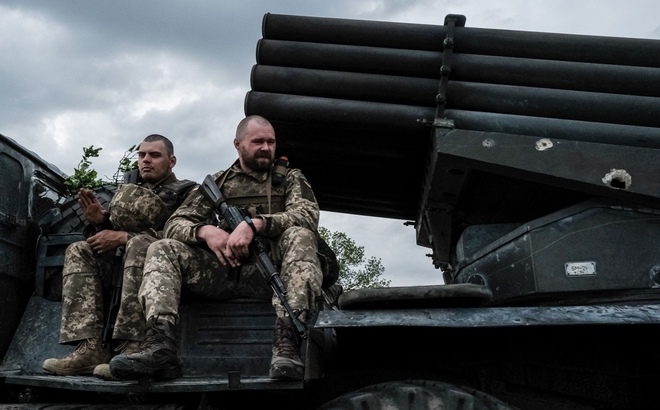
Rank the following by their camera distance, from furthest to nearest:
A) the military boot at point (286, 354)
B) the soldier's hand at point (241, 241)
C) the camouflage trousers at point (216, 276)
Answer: the soldier's hand at point (241, 241) → the camouflage trousers at point (216, 276) → the military boot at point (286, 354)

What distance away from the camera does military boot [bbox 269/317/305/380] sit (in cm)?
269

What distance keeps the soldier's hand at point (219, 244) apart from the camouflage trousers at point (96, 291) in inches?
16.6

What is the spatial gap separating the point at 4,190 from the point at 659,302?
3713 mm

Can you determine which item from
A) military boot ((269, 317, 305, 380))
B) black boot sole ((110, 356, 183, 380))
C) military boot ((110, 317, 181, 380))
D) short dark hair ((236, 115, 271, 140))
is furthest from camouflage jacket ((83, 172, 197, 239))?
military boot ((269, 317, 305, 380))

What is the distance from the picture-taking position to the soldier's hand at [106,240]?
371 centimetres

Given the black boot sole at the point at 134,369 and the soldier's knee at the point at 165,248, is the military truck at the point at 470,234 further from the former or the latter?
Result: the soldier's knee at the point at 165,248

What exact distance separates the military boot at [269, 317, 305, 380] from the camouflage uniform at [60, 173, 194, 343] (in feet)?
3.06

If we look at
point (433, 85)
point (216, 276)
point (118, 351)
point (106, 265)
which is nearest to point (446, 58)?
point (433, 85)

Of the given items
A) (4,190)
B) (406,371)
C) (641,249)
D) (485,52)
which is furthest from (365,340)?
(4,190)

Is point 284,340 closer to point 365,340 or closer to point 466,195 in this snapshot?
point 365,340

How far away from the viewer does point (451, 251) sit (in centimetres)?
420

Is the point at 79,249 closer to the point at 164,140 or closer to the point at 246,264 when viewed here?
the point at 164,140

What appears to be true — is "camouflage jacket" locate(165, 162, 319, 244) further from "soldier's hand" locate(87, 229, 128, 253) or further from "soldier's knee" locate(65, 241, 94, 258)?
"soldier's knee" locate(65, 241, 94, 258)

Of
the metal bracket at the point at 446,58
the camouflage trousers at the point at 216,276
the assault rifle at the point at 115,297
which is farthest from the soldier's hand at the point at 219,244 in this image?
the metal bracket at the point at 446,58
